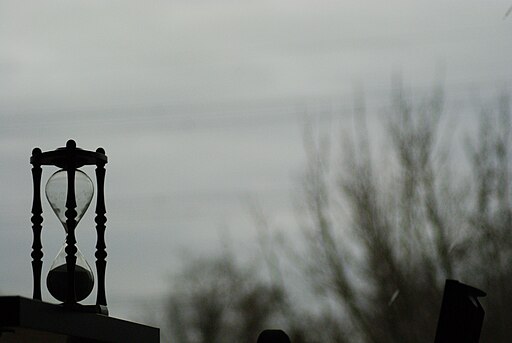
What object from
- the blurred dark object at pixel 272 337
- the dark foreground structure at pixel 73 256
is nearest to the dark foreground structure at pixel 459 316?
the blurred dark object at pixel 272 337

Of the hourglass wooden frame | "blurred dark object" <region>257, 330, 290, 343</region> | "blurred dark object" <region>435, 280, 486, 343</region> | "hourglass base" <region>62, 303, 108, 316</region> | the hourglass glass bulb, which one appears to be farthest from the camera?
the hourglass glass bulb

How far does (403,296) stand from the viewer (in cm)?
995

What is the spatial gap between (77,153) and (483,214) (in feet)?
23.5

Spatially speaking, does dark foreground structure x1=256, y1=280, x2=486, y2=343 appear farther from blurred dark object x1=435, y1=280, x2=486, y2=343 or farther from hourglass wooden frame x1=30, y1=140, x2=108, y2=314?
hourglass wooden frame x1=30, y1=140, x2=108, y2=314

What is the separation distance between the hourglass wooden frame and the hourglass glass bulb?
24 millimetres

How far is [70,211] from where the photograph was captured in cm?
292

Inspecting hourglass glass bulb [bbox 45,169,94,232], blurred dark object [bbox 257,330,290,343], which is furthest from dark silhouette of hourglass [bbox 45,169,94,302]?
blurred dark object [bbox 257,330,290,343]

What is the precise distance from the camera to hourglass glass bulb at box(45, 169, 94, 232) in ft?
9.68

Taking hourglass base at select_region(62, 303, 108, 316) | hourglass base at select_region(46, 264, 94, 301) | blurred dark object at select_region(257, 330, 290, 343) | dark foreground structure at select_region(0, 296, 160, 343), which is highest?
hourglass base at select_region(46, 264, 94, 301)

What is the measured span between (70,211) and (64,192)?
7 centimetres

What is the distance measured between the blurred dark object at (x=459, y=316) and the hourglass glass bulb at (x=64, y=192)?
139 cm

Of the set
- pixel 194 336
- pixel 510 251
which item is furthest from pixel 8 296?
pixel 194 336

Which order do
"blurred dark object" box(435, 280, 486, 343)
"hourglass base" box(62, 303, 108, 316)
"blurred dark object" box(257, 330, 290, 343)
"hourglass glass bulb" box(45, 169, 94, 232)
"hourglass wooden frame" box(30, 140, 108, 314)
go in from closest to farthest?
1. "blurred dark object" box(435, 280, 486, 343)
2. "blurred dark object" box(257, 330, 290, 343)
3. "hourglass base" box(62, 303, 108, 316)
4. "hourglass wooden frame" box(30, 140, 108, 314)
5. "hourglass glass bulb" box(45, 169, 94, 232)

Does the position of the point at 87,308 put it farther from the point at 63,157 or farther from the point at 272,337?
the point at 272,337
